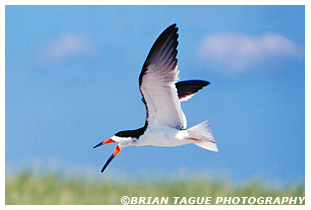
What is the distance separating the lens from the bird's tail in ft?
18.1

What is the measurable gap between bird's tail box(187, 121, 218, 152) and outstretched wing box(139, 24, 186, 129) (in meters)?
0.14

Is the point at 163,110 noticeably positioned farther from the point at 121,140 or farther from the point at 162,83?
the point at 121,140

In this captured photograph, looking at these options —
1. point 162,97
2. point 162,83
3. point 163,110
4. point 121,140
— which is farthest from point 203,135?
point 121,140

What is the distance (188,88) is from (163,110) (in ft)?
3.42

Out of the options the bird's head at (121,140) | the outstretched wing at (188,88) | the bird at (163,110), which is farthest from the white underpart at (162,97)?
the outstretched wing at (188,88)

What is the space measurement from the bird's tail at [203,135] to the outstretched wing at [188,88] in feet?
2.86

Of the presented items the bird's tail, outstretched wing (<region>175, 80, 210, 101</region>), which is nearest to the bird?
the bird's tail

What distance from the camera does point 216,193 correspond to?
6.08 metres

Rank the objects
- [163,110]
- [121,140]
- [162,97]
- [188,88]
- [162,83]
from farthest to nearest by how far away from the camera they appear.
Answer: [188,88]
[121,140]
[163,110]
[162,97]
[162,83]

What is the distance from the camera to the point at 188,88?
6457 mm

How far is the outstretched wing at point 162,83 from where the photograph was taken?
511cm
